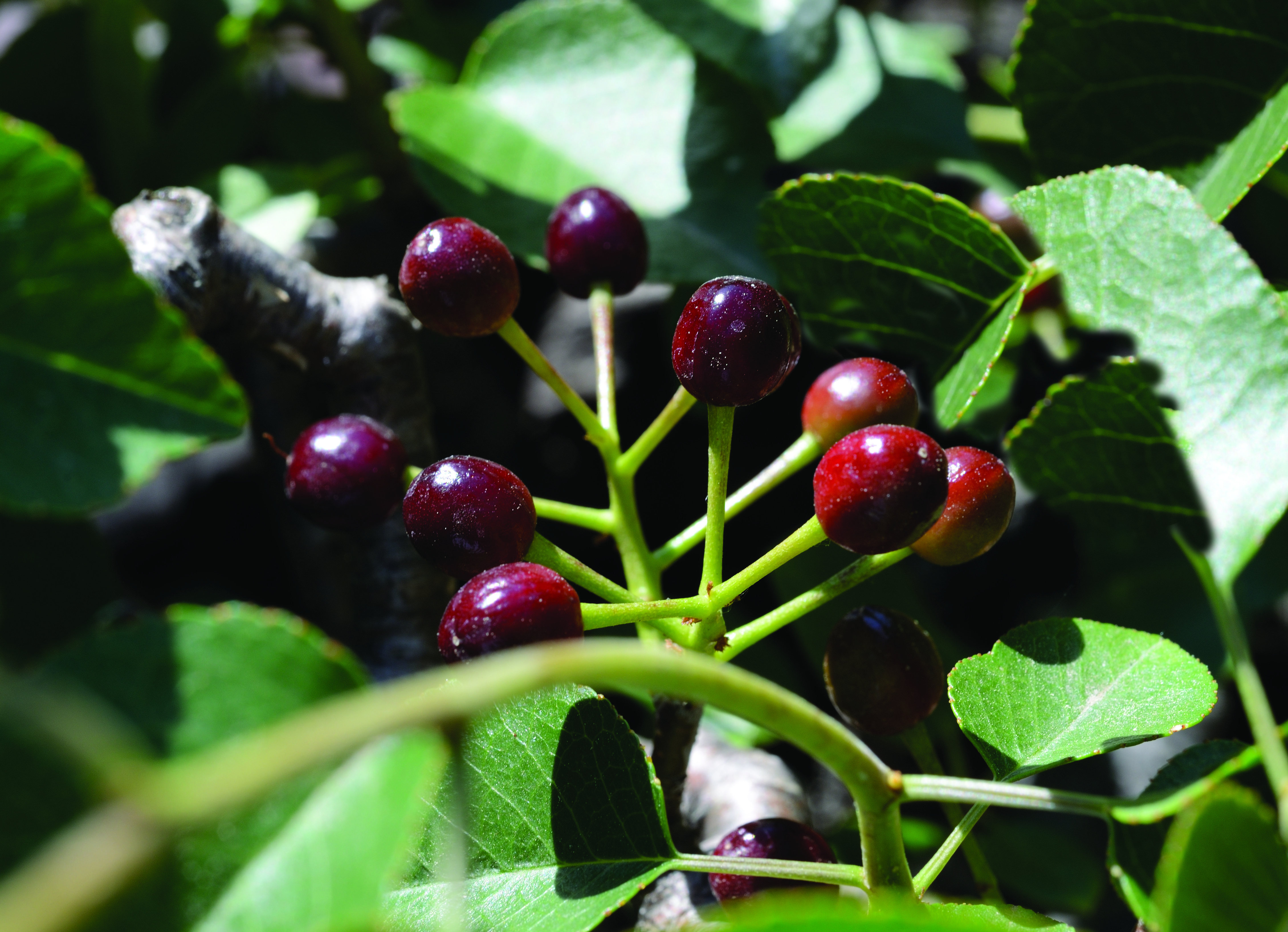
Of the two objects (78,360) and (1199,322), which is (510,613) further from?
(1199,322)

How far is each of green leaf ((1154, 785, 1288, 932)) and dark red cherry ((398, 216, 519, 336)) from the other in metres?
0.53

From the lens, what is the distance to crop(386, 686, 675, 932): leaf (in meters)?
0.65

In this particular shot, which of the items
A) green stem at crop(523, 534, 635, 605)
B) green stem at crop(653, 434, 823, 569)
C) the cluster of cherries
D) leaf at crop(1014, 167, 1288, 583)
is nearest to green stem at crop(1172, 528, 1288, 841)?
leaf at crop(1014, 167, 1288, 583)

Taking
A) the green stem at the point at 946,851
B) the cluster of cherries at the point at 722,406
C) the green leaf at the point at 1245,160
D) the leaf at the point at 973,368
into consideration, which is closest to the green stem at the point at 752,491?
the cluster of cherries at the point at 722,406

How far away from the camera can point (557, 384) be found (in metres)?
0.77

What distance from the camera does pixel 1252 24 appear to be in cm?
85

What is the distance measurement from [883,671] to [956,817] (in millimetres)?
137

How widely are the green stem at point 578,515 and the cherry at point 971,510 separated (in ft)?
0.68

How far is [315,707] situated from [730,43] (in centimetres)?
79

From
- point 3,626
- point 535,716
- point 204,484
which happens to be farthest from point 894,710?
point 204,484

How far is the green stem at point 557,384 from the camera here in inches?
29.9

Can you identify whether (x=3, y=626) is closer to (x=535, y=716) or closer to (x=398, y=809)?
(x=535, y=716)

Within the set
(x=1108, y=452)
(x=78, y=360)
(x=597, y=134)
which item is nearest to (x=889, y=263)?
(x=1108, y=452)

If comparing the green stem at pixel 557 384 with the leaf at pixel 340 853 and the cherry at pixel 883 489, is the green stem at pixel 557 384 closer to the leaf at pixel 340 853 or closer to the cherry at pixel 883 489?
the cherry at pixel 883 489
